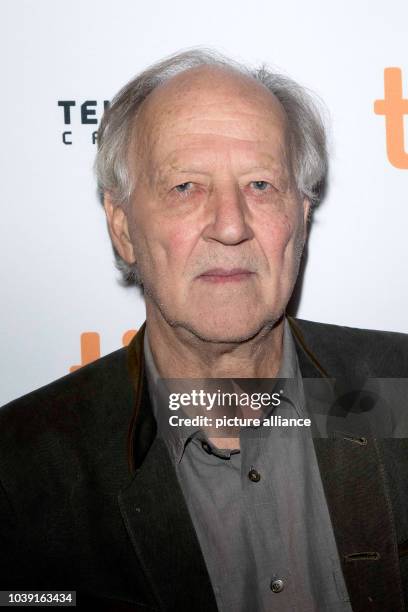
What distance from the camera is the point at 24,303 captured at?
1.62 m

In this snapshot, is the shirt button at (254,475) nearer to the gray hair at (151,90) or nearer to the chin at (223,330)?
the chin at (223,330)

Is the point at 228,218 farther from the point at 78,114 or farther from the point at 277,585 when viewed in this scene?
the point at 277,585

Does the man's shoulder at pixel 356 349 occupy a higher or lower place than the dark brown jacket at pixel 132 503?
higher

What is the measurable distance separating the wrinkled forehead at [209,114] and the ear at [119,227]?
0.14 meters

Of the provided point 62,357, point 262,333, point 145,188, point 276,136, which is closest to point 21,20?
point 145,188

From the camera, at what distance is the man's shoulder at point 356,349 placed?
1.47 metres

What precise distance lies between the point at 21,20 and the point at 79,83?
8.1 inches

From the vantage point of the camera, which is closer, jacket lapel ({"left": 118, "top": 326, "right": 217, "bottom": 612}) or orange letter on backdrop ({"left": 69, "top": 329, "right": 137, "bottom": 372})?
jacket lapel ({"left": 118, "top": 326, "right": 217, "bottom": 612})

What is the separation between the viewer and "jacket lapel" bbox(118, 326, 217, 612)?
3.97 ft

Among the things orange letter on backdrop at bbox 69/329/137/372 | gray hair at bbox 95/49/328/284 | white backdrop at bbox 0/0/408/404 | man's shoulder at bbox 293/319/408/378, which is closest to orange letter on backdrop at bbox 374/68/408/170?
white backdrop at bbox 0/0/408/404

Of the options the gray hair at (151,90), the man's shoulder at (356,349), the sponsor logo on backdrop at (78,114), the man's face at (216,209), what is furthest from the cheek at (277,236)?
the sponsor logo on backdrop at (78,114)

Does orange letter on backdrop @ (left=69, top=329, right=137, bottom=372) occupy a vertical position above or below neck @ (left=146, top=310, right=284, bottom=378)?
above

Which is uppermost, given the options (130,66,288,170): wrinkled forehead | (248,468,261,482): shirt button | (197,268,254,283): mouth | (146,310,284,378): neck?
(130,66,288,170): wrinkled forehead

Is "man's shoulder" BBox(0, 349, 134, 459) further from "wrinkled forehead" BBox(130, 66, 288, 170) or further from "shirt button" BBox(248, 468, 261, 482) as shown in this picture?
"wrinkled forehead" BBox(130, 66, 288, 170)
